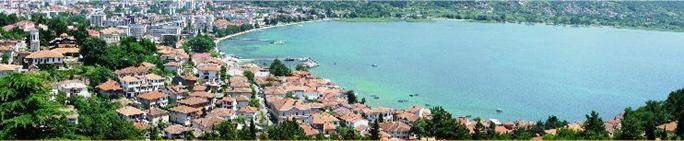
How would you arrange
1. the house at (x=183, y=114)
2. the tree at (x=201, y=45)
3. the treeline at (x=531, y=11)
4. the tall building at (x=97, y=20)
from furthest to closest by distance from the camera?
the treeline at (x=531, y=11) < the tall building at (x=97, y=20) < the tree at (x=201, y=45) < the house at (x=183, y=114)

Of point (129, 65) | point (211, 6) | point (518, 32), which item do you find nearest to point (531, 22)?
point (518, 32)

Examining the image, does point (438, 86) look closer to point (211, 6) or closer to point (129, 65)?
point (129, 65)

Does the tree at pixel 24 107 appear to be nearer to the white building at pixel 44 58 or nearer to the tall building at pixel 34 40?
the white building at pixel 44 58

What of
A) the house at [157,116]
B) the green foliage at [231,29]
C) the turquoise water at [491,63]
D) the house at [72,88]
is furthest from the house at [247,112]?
the green foliage at [231,29]

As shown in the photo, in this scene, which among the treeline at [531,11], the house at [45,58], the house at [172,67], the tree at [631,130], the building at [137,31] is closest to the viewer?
the tree at [631,130]

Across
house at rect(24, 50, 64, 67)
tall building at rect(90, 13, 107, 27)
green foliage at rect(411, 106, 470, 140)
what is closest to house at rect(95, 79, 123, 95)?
house at rect(24, 50, 64, 67)

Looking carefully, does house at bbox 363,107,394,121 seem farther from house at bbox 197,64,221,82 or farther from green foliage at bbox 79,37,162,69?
green foliage at bbox 79,37,162,69
